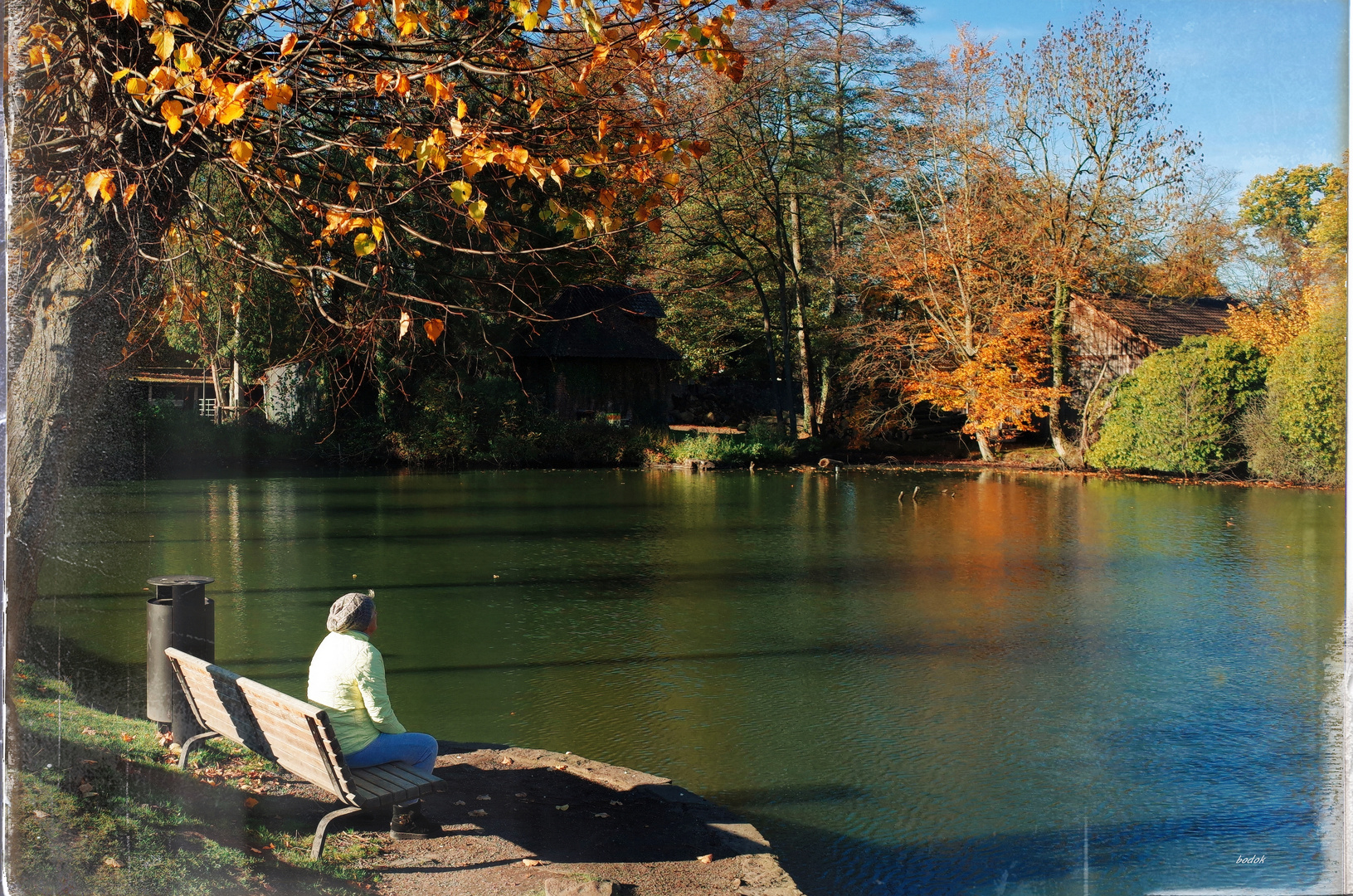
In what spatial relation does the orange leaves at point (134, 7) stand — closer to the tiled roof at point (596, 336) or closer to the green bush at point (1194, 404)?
Result: the green bush at point (1194, 404)

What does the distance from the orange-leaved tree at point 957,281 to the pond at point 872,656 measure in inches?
444

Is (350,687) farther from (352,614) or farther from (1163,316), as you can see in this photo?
(1163,316)

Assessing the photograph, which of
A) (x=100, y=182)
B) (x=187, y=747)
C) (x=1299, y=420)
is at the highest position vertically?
(x=100, y=182)

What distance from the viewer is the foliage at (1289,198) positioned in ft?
19.1

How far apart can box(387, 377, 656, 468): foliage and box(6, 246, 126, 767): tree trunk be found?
69.7 feet

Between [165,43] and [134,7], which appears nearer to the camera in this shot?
[134,7]

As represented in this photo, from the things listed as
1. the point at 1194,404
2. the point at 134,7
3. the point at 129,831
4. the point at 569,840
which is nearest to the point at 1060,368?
the point at 1194,404

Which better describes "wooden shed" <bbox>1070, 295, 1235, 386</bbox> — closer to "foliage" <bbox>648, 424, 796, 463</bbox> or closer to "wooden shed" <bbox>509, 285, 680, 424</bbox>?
"foliage" <bbox>648, 424, 796, 463</bbox>

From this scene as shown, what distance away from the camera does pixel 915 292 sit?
28969 millimetres

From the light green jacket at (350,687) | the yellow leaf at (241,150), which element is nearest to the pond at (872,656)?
the light green jacket at (350,687)

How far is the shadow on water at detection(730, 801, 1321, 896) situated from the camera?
450cm

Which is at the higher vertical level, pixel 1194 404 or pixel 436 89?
pixel 436 89

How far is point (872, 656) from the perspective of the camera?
8266 mm

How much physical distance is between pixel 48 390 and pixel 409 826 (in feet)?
8.12
